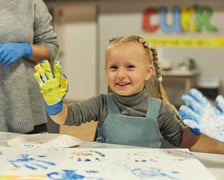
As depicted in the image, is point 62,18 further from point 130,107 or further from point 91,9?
point 130,107

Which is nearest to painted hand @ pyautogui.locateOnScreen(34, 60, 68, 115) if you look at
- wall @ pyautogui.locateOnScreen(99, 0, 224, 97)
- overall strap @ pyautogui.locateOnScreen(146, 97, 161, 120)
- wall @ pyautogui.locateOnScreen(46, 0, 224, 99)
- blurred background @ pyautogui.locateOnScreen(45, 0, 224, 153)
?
overall strap @ pyautogui.locateOnScreen(146, 97, 161, 120)

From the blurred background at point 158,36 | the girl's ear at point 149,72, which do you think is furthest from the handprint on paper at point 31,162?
the blurred background at point 158,36

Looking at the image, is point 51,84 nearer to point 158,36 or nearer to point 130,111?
point 130,111

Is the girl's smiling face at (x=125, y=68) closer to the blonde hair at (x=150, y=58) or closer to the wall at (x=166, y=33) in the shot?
the blonde hair at (x=150, y=58)

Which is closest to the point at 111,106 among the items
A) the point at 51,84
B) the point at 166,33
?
the point at 51,84

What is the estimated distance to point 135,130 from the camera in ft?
3.51

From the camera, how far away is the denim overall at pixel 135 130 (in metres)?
1.07

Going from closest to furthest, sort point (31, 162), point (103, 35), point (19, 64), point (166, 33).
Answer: point (31, 162)
point (19, 64)
point (166, 33)
point (103, 35)

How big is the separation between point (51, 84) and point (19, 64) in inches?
12.4

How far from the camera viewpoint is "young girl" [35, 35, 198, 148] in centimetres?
107

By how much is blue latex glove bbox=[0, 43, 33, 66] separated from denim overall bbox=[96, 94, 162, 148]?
362 mm

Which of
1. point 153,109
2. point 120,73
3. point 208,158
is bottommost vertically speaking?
point 208,158

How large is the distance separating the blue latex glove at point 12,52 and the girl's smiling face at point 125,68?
0.94ft

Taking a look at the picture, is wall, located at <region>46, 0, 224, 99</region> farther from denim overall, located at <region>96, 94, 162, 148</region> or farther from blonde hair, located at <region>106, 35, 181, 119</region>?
denim overall, located at <region>96, 94, 162, 148</region>
